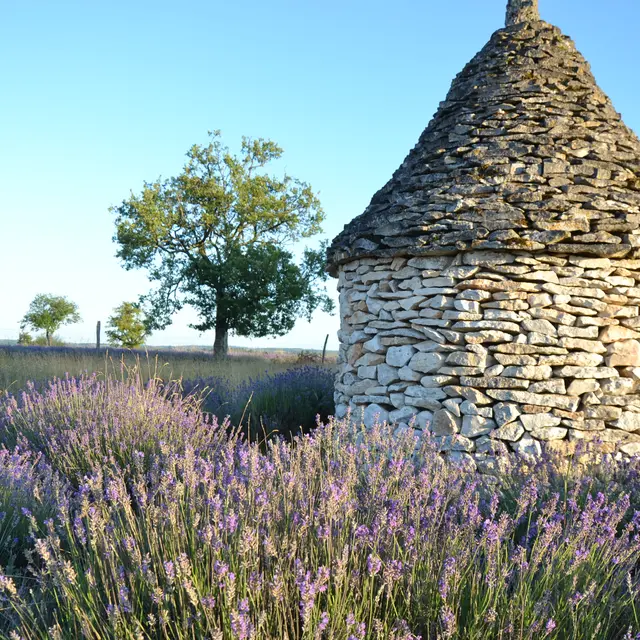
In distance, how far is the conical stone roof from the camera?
5.16 m

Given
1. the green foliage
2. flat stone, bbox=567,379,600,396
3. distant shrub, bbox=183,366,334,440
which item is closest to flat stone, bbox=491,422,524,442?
flat stone, bbox=567,379,600,396

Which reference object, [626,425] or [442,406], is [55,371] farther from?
[626,425]

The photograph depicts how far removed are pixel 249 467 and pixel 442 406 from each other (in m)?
2.61

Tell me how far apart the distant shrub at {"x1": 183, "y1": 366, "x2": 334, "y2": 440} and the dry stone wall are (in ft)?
7.02

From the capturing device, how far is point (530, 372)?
16.6 ft

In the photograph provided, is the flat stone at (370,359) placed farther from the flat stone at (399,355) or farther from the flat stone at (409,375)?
the flat stone at (409,375)

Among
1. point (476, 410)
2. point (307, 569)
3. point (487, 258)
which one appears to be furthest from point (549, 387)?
point (307, 569)

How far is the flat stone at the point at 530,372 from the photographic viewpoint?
16.6 feet

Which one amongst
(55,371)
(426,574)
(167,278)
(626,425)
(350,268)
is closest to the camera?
(426,574)

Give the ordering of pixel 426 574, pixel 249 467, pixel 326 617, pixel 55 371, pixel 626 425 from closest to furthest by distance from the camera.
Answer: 1. pixel 326 617
2. pixel 426 574
3. pixel 249 467
4. pixel 626 425
5. pixel 55 371

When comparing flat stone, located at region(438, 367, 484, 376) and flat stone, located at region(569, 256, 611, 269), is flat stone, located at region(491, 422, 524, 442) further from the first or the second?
flat stone, located at region(569, 256, 611, 269)

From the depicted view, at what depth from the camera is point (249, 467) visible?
3.03 metres

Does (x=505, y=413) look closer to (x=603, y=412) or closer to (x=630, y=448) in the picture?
(x=603, y=412)

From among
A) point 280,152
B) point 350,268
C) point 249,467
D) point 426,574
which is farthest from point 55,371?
point 280,152
